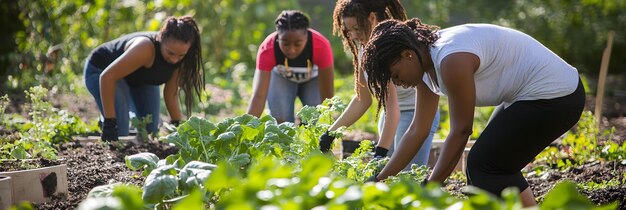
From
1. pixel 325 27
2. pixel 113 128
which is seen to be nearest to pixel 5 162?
pixel 113 128

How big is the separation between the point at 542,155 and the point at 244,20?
704 centimetres

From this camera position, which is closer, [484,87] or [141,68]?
[484,87]

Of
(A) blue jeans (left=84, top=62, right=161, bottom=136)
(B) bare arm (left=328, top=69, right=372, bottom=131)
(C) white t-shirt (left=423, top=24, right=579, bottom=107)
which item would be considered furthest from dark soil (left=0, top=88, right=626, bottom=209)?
(C) white t-shirt (left=423, top=24, right=579, bottom=107)

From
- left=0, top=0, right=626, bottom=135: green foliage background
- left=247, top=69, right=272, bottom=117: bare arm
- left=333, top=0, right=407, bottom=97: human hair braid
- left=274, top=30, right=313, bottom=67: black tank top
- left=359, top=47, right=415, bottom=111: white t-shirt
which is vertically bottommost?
left=0, top=0, right=626, bottom=135: green foliage background

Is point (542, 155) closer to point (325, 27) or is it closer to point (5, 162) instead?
point (5, 162)

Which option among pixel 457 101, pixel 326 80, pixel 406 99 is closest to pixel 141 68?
pixel 326 80

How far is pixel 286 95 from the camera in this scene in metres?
6.12

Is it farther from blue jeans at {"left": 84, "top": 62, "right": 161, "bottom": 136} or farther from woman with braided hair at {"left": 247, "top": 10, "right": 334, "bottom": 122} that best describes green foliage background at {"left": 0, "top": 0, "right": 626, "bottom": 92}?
woman with braided hair at {"left": 247, "top": 10, "right": 334, "bottom": 122}

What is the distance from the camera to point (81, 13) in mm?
10234

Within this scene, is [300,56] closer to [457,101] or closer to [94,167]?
[94,167]

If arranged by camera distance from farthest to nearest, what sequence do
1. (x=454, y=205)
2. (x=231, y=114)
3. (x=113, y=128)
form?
1. (x=231, y=114)
2. (x=113, y=128)
3. (x=454, y=205)

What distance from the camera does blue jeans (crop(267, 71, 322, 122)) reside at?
6090 millimetres

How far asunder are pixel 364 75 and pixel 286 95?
5.72 feet

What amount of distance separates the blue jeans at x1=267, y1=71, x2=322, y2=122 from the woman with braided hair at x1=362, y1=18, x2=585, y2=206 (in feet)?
7.98
